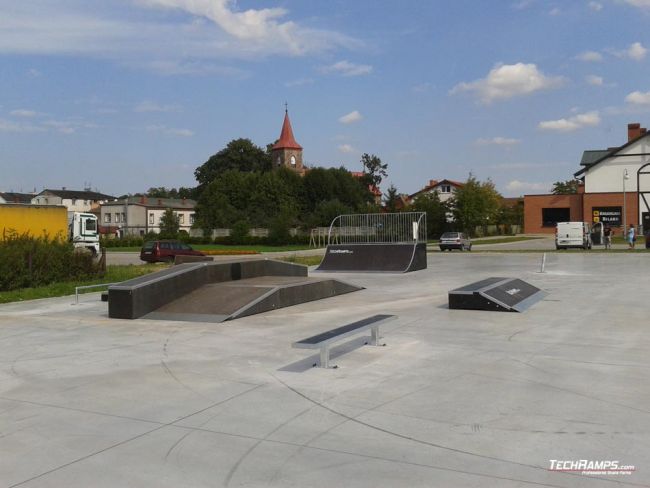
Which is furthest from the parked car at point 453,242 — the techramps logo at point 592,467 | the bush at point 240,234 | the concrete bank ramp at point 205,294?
the techramps logo at point 592,467

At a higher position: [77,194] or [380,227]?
[77,194]

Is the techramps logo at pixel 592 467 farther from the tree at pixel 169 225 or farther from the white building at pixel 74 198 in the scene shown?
the white building at pixel 74 198

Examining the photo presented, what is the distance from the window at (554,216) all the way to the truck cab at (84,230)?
189 feet

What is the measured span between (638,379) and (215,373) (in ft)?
15.6

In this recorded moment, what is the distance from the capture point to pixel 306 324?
35.6 ft

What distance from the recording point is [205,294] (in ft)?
43.1

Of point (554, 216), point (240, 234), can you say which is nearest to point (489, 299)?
point (240, 234)

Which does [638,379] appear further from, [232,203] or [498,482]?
[232,203]

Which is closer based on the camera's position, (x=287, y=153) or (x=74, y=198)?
(x=287, y=153)

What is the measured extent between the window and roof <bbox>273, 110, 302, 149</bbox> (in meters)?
57.8

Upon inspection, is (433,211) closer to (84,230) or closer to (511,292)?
(84,230)

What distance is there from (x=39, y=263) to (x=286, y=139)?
10725cm

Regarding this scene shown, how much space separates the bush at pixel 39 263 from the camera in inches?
690

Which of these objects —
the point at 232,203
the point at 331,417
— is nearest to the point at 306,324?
the point at 331,417
